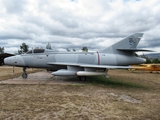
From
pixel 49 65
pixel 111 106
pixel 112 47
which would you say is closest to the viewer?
pixel 111 106

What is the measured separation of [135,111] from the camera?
4.49m

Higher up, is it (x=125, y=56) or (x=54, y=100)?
(x=125, y=56)

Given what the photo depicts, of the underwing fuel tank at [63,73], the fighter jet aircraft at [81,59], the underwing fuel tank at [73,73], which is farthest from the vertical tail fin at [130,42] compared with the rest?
the underwing fuel tank at [63,73]

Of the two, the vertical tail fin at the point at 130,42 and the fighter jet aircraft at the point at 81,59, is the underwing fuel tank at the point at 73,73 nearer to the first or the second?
the fighter jet aircraft at the point at 81,59

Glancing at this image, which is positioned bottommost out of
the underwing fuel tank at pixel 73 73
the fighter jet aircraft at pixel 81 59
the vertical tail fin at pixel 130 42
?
the underwing fuel tank at pixel 73 73

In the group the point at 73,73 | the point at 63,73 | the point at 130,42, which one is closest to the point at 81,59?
the point at 73,73

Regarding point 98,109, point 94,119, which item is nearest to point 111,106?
point 98,109

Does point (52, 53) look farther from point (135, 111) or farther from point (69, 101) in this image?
point (135, 111)

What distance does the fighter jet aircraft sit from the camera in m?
9.94

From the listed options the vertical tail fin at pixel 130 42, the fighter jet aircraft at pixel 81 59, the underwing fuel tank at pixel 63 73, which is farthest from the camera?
the vertical tail fin at pixel 130 42

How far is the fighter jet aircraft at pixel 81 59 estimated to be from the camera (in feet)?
32.6

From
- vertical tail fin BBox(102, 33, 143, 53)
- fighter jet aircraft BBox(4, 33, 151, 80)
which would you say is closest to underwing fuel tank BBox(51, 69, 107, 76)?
fighter jet aircraft BBox(4, 33, 151, 80)

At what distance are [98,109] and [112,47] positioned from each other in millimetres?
7635

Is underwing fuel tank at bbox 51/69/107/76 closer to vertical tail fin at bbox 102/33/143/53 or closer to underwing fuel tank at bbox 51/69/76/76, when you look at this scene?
underwing fuel tank at bbox 51/69/76/76
